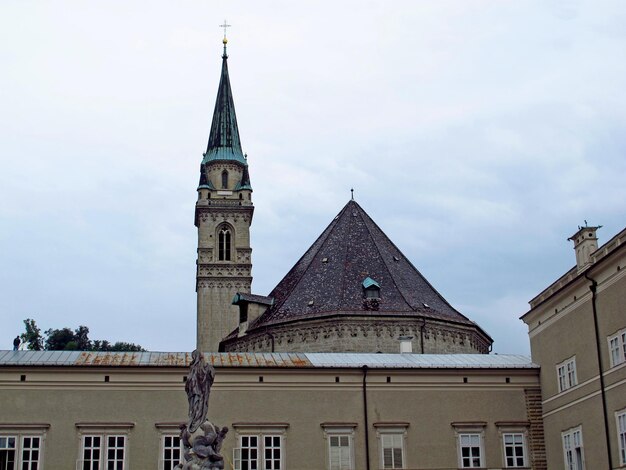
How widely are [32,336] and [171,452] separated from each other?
60.6 meters

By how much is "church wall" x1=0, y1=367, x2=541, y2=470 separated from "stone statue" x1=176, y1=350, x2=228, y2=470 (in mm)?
9476

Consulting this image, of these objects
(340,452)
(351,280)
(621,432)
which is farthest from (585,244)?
(351,280)

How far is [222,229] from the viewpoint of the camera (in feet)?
242

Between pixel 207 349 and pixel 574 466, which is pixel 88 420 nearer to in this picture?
pixel 574 466

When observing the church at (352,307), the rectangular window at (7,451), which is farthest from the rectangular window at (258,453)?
the church at (352,307)

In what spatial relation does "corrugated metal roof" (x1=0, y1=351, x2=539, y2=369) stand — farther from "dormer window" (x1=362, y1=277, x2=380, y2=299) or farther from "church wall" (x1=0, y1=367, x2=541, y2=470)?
"dormer window" (x1=362, y1=277, x2=380, y2=299)

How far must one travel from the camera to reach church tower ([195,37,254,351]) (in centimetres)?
7012

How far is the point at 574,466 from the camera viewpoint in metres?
32.8

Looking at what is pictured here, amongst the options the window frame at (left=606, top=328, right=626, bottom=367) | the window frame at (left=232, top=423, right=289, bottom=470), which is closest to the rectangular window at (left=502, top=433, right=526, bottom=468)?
the window frame at (left=606, top=328, right=626, bottom=367)

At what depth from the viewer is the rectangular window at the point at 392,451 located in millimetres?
34625

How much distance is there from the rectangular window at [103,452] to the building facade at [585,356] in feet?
49.7

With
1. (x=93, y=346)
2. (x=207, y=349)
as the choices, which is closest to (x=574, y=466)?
(x=207, y=349)

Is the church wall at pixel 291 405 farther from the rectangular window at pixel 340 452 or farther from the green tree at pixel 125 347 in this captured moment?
the green tree at pixel 125 347

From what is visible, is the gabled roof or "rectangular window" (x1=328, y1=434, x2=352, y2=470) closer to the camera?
"rectangular window" (x1=328, y1=434, x2=352, y2=470)
